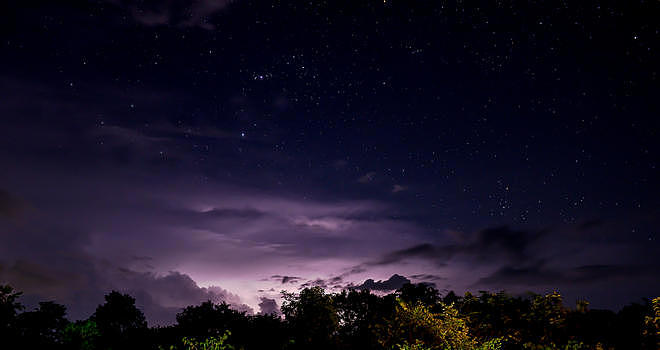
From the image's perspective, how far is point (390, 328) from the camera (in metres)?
38.5

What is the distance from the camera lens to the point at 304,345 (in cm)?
5072

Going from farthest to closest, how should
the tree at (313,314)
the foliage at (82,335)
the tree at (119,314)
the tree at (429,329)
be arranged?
the tree at (119,314), the tree at (313,314), the foliage at (82,335), the tree at (429,329)

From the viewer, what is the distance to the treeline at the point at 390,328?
30844 millimetres

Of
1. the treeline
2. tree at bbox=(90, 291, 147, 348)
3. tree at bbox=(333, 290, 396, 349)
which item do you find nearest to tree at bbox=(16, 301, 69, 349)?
the treeline

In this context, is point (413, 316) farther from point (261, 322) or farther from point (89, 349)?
point (89, 349)

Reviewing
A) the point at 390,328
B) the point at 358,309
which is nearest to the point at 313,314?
the point at 358,309

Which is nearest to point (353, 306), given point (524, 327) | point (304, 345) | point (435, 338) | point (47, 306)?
point (304, 345)

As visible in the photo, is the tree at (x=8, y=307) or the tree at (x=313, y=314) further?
the tree at (x=313, y=314)

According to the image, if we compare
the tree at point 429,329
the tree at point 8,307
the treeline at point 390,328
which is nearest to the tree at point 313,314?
the treeline at point 390,328

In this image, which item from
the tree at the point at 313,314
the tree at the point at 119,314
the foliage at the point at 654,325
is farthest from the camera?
the tree at the point at 119,314

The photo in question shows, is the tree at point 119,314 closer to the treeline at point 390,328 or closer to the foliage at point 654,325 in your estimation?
the treeline at point 390,328

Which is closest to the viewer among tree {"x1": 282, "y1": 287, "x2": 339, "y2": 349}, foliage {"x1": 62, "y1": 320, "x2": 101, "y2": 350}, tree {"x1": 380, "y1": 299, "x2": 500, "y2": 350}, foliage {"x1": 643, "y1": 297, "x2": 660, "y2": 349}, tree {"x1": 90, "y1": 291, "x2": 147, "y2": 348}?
foliage {"x1": 643, "y1": 297, "x2": 660, "y2": 349}

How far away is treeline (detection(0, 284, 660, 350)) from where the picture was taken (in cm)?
3084

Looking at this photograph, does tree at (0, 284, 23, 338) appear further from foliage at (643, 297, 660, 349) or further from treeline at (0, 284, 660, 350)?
foliage at (643, 297, 660, 349)
